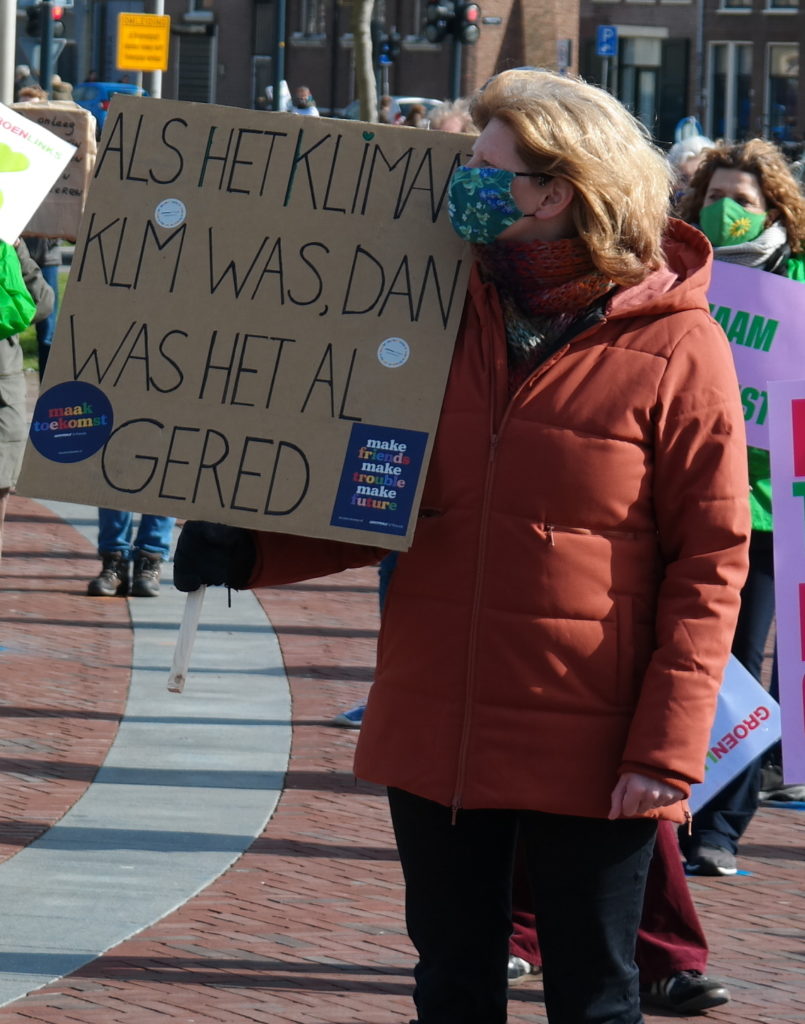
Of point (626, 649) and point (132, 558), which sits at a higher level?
point (626, 649)

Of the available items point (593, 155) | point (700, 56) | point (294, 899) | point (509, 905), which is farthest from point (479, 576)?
point (700, 56)

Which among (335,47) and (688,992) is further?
(335,47)

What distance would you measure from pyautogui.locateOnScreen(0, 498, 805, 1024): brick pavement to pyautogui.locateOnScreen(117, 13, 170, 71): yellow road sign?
44.0ft

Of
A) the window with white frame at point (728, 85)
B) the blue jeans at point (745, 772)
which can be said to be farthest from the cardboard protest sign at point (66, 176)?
the window with white frame at point (728, 85)

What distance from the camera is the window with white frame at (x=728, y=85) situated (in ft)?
181

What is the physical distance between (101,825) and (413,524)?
107 inches

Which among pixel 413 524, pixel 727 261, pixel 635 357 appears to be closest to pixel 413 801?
pixel 413 524

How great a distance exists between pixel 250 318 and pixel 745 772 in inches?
101

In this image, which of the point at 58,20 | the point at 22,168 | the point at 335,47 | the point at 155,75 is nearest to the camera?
the point at 22,168

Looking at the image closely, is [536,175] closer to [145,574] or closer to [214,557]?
[214,557]

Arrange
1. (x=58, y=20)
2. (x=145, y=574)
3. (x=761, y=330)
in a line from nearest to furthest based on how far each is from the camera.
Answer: (x=761, y=330) → (x=145, y=574) → (x=58, y=20)

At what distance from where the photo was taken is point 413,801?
112 inches

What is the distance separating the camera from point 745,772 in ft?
16.5

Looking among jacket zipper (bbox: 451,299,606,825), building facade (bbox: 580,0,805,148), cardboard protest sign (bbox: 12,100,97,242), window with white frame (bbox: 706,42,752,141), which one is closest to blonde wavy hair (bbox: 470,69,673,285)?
jacket zipper (bbox: 451,299,606,825)
